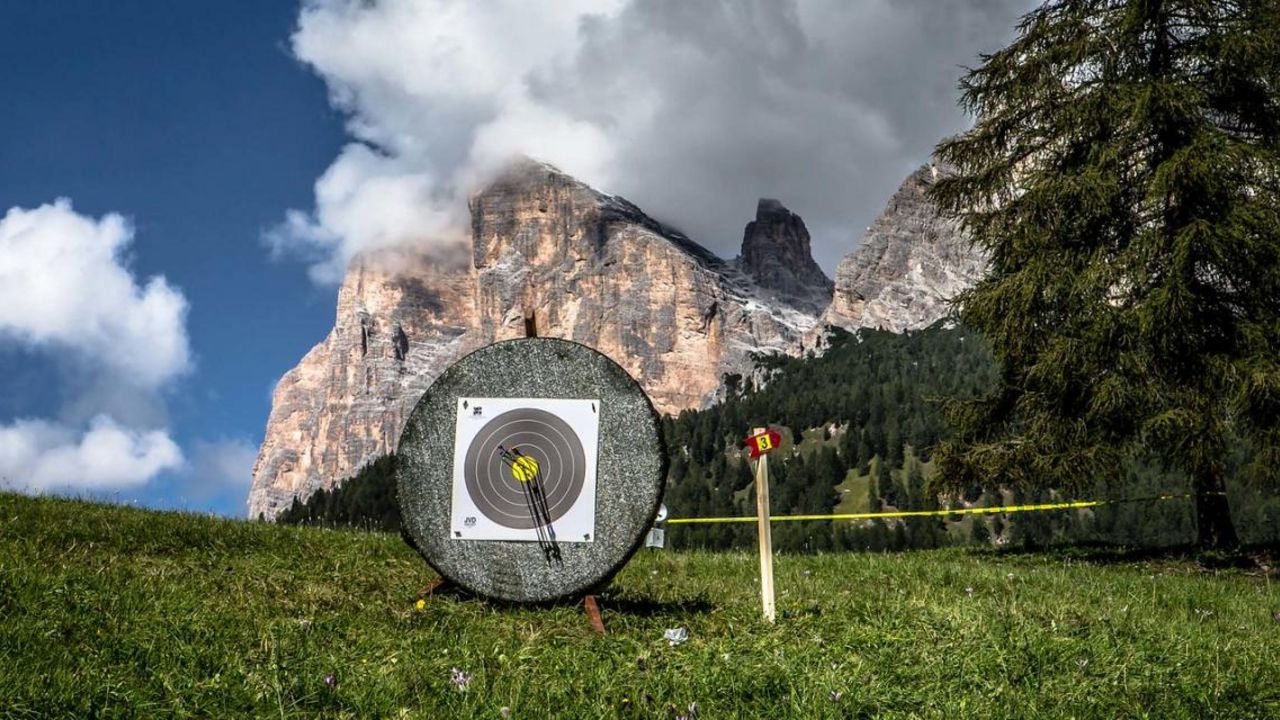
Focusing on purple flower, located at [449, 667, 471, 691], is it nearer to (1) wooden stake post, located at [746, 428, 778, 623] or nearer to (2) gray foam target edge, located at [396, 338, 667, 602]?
(2) gray foam target edge, located at [396, 338, 667, 602]

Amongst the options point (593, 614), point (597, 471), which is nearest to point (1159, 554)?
point (597, 471)

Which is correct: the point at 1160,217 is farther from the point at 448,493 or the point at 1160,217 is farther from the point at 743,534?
the point at 743,534

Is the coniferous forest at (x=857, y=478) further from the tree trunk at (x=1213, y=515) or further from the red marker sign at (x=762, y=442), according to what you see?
the red marker sign at (x=762, y=442)

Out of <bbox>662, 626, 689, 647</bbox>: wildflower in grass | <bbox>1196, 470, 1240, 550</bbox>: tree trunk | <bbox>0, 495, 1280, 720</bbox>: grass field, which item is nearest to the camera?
<bbox>0, 495, 1280, 720</bbox>: grass field

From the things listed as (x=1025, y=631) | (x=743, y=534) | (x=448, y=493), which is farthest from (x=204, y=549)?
(x=743, y=534)

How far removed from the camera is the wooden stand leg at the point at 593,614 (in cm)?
702

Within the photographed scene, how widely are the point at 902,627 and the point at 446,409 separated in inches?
162

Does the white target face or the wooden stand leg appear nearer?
the wooden stand leg

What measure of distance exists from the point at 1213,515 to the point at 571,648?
645 inches

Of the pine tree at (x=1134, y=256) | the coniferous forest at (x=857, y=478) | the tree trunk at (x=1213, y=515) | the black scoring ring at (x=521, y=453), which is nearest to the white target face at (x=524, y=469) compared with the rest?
the black scoring ring at (x=521, y=453)

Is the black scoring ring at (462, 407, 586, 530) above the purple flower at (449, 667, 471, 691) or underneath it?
above

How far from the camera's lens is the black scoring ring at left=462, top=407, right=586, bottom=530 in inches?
310

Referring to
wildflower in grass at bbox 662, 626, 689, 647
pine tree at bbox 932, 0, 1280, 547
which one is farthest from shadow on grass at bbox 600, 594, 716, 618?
pine tree at bbox 932, 0, 1280, 547

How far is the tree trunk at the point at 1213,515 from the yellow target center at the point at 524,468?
14345 mm
